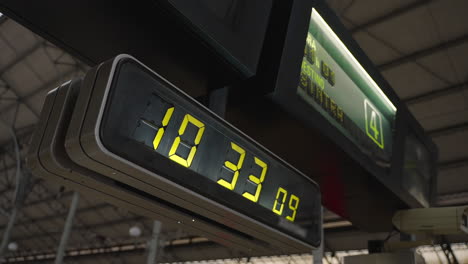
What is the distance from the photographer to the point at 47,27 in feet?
6.91

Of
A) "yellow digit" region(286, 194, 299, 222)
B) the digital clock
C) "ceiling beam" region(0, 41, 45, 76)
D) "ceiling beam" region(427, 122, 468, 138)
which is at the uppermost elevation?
"ceiling beam" region(0, 41, 45, 76)

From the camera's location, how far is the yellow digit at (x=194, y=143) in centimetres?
185

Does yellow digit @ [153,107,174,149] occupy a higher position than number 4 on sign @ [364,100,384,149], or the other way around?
number 4 on sign @ [364,100,384,149]

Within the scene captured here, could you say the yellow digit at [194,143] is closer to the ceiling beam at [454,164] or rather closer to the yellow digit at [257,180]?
the yellow digit at [257,180]

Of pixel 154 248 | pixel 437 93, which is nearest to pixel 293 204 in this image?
pixel 154 248

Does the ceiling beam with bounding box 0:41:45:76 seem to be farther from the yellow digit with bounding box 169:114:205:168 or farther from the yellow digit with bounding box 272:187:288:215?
the yellow digit with bounding box 169:114:205:168

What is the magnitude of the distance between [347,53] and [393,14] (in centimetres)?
999

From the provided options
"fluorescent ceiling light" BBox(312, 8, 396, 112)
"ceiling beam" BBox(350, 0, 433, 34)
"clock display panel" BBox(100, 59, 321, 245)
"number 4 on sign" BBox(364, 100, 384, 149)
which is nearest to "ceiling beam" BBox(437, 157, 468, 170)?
"ceiling beam" BBox(350, 0, 433, 34)

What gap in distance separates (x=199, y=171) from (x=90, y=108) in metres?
0.56

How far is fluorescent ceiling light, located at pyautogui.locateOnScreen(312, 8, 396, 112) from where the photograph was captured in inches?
114

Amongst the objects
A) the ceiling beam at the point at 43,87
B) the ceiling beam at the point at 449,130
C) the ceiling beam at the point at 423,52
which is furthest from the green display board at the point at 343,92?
the ceiling beam at the point at 43,87

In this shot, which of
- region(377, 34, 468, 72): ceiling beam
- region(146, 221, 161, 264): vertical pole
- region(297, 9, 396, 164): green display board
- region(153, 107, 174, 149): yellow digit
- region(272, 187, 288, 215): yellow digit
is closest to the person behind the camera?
region(153, 107, 174, 149): yellow digit

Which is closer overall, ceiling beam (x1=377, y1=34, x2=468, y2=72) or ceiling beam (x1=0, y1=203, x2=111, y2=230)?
ceiling beam (x1=377, y1=34, x2=468, y2=72)

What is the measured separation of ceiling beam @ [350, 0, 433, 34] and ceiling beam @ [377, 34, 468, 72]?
4.88ft
